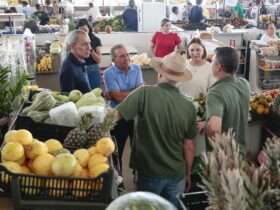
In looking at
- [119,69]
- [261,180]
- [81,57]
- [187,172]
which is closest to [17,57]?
[81,57]

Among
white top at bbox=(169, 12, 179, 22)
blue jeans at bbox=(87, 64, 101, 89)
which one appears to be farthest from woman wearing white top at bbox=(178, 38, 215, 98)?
white top at bbox=(169, 12, 179, 22)

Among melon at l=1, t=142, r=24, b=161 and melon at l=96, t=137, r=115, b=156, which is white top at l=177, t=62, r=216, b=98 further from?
melon at l=1, t=142, r=24, b=161

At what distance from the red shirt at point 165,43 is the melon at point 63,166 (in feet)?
19.3

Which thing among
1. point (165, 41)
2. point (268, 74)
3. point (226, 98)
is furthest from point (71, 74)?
point (268, 74)

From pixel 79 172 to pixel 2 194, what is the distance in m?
0.34

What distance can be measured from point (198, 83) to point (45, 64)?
322 centimetres

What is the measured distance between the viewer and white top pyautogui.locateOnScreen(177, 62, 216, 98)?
3701 mm

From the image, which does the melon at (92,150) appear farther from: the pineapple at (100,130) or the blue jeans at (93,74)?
the blue jeans at (93,74)

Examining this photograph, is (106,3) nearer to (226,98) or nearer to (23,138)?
(226,98)

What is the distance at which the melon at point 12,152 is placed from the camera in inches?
62.8

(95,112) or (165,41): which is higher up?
(165,41)

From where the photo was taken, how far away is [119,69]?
3625 mm

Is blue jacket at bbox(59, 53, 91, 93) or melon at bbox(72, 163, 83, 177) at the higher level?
blue jacket at bbox(59, 53, 91, 93)

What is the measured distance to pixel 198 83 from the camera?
3.72 meters
